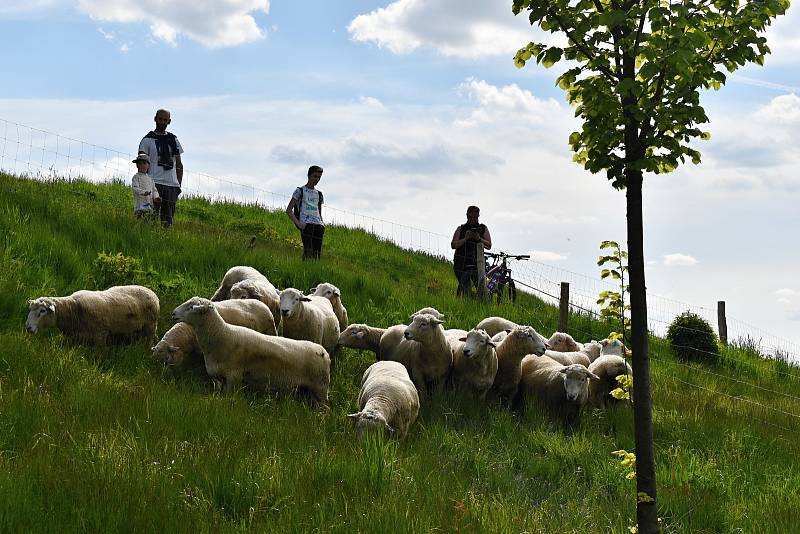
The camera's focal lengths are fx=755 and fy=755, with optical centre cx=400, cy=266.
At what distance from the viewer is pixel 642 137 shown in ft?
16.0

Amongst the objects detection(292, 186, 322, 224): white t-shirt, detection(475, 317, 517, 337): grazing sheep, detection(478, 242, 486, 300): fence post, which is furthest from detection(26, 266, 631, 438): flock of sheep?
detection(478, 242, 486, 300): fence post

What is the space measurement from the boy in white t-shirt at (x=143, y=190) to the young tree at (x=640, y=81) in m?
9.18

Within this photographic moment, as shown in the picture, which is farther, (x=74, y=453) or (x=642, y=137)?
(x=74, y=453)

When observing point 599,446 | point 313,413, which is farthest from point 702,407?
point 313,413

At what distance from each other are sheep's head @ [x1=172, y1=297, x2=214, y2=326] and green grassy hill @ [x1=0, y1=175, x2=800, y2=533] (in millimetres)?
642

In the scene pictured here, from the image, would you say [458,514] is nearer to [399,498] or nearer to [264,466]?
[399,498]

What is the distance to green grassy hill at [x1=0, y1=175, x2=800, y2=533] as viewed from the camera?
4898mm

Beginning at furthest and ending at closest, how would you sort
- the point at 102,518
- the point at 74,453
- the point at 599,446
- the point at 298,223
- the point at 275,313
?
the point at 298,223, the point at 275,313, the point at 599,446, the point at 74,453, the point at 102,518

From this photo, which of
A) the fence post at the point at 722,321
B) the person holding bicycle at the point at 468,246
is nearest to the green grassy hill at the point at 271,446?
the person holding bicycle at the point at 468,246

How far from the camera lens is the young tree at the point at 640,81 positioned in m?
4.41

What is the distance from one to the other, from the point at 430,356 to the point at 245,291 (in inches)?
98.5

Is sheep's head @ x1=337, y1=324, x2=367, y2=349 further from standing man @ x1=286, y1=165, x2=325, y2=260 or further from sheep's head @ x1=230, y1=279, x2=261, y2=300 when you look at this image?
standing man @ x1=286, y1=165, x2=325, y2=260

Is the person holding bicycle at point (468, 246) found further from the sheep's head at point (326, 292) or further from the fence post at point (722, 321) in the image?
the fence post at point (722, 321)

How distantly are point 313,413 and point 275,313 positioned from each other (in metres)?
2.70
